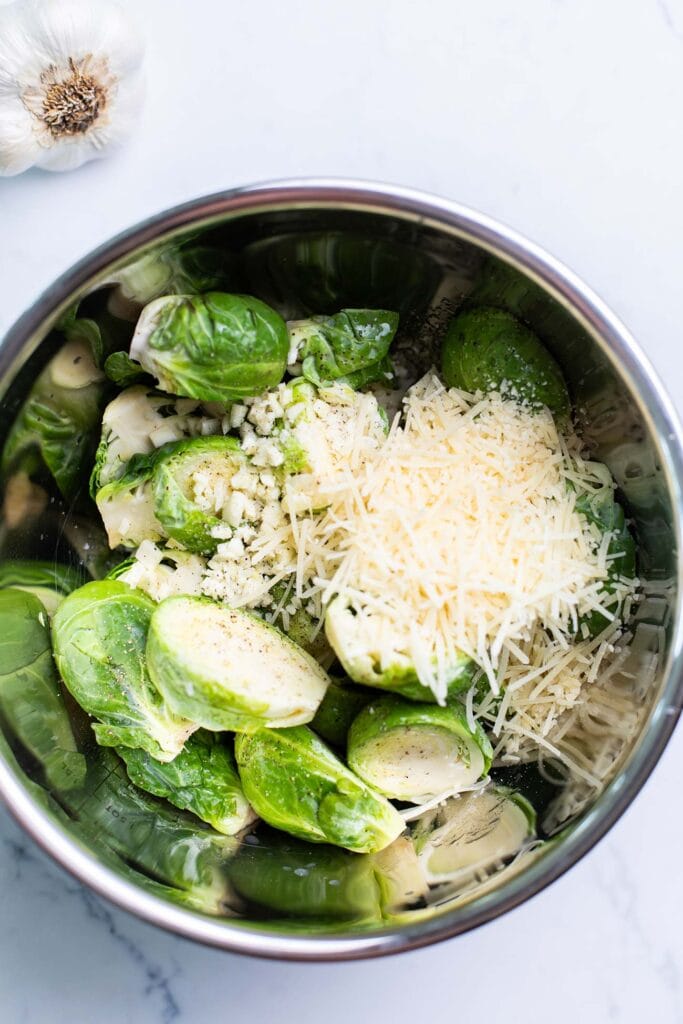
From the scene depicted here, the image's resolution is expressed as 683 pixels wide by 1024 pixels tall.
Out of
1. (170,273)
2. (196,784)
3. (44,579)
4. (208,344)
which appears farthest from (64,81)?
(196,784)

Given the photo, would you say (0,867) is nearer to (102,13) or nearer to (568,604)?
(568,604)

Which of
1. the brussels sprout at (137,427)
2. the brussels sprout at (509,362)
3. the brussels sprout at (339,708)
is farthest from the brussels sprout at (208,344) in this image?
the brussels sprout at (339,708)

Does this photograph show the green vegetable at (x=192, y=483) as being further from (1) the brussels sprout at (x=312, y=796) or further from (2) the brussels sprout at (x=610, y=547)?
(2) the brussels sprout at (x=610, y=547)

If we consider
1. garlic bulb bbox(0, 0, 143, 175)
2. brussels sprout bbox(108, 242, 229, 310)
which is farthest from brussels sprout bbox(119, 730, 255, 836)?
garlic bulb bbox(0, 0, 143, 175)

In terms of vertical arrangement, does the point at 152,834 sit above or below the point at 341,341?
below

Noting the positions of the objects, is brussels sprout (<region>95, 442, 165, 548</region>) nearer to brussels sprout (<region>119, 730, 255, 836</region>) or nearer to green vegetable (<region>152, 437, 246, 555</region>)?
green vegetable (<region>152, 437, 246, 555</region>)

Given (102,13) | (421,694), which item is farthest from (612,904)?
(102,13)

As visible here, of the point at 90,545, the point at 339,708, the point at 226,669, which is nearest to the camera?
the point at 226,669

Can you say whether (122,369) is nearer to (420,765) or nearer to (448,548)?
(448,548)
